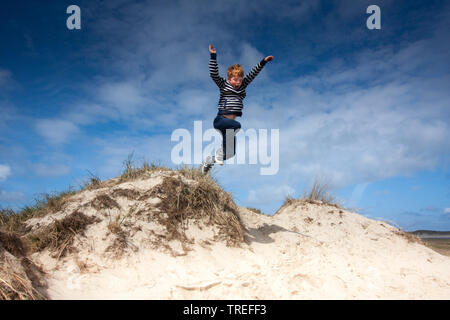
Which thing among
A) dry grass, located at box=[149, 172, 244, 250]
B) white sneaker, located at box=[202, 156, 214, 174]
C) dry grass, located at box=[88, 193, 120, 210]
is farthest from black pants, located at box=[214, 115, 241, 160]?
dry grass, located at box=[88, 193, 120, 210]

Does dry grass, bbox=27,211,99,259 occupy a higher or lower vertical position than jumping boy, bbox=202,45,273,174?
lower

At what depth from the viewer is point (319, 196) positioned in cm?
912

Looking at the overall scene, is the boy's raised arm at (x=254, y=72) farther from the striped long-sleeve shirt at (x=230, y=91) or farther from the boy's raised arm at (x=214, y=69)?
the boy's raised arm at (x=214, y=69)

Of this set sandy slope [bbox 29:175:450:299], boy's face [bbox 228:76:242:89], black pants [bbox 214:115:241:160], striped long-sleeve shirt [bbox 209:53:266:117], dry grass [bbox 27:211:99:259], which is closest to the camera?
sandy slope [bbox 29:175:450:299]

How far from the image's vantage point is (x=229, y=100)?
5945mm

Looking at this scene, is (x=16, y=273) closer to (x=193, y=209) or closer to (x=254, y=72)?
(x=193, y=209)

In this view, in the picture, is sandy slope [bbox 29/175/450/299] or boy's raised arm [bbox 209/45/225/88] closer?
sandy slope [bbox 29/175/450/299]

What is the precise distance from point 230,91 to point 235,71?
408 mm

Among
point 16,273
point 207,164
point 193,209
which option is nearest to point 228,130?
point 207,164

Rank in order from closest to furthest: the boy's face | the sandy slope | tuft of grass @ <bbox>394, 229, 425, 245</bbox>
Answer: the sandy slope → the boy's face → tuft of grass @ <bbox>394, 229, 425, 245</bbox>

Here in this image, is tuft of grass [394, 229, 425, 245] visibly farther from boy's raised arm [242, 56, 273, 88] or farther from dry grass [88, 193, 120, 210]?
dry grass [88, 193, 120, 210]

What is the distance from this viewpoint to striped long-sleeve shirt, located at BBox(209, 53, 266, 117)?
5898 millimetres

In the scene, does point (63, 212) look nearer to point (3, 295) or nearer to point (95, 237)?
point (95, 237)
